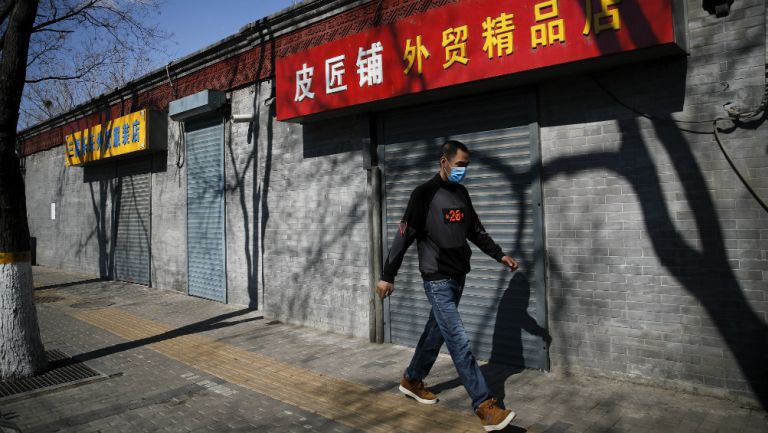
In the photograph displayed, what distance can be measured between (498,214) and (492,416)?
8.21ft

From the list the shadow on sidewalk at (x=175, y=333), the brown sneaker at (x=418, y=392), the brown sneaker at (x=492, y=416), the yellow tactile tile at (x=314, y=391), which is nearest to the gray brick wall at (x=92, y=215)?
the shadow on sidewalk at (x=175, y=333)

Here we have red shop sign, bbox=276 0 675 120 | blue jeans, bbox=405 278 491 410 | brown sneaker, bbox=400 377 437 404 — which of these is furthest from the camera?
brown sneaker, bbox=400 377 437 404

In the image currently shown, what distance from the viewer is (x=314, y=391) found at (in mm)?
5176

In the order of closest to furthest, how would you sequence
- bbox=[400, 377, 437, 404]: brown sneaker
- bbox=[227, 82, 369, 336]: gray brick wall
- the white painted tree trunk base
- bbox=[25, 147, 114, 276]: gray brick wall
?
1. bbox=[400, 377, 437, 404]: brown sneaker
2. the white painted tree trunk base
3. bbox=[227, 82, 369, 336]: gray brick wall
4. bbox=[25, 147, 114, 276]: gray brick wall

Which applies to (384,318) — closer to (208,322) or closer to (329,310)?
(329,310)

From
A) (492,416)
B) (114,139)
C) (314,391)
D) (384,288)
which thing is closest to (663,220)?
(492,416)

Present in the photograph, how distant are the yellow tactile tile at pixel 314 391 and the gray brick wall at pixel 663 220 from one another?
1.70 metres

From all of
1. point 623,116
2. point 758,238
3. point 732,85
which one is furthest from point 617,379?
point 732,85

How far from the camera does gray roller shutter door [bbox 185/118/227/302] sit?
1028 cm

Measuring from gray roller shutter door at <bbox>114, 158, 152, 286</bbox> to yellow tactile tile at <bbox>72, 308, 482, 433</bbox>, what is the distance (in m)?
5.56

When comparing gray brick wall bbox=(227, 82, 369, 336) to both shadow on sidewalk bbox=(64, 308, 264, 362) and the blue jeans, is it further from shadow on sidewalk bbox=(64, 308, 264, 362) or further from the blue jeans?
the blue jeans

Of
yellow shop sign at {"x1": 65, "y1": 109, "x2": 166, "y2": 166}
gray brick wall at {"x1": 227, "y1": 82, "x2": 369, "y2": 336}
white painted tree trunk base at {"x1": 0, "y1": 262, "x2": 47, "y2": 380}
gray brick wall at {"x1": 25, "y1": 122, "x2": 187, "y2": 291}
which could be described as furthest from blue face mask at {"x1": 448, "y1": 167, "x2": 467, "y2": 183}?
yellow shop sign at {"x1": 65, "y1": 109, "x2": 166, "y2": 166}

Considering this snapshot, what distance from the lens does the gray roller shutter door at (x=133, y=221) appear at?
42.1 ft

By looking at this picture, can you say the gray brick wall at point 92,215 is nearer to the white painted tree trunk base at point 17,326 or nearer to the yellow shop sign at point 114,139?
the yellow shop sign at point 114,139
